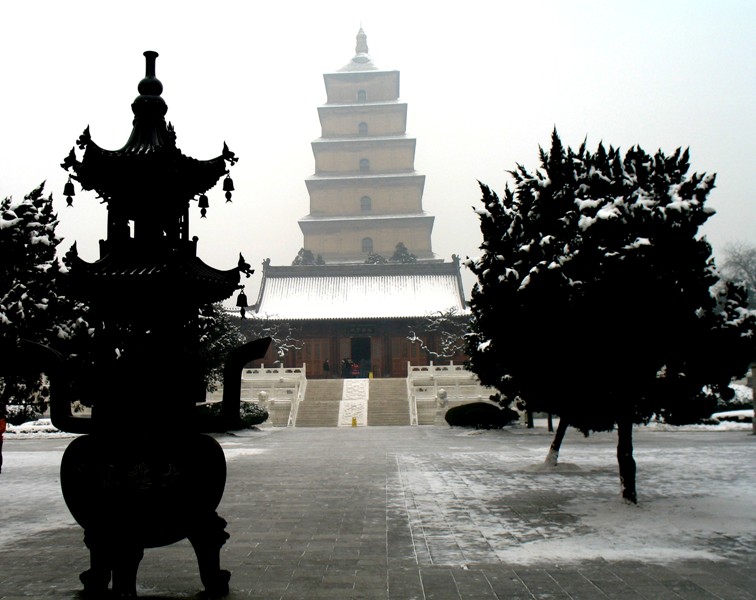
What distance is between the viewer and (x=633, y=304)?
9172mm

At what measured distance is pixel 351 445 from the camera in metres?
19.9

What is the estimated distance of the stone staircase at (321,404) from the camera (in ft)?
100

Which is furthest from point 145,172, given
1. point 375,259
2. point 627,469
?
point 375,259

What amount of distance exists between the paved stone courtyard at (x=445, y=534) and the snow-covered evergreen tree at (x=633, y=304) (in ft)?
4.54

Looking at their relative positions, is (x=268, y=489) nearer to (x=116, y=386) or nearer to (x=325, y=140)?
(x=116, y=386)

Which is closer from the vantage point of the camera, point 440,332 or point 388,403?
point 388,403

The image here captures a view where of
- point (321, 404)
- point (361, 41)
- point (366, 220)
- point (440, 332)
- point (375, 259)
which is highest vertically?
point (361, 41)

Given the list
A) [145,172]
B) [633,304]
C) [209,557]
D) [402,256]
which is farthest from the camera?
[402,256]

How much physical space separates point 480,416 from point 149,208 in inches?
781

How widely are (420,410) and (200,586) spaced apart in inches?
1005

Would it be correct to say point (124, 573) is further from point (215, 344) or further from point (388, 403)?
point (388, 403)

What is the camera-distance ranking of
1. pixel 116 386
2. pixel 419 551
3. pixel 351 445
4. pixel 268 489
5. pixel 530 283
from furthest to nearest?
pixel 351 445, pixel 268 489, pixel 530 283, pixel 419 551, pixel 116 386

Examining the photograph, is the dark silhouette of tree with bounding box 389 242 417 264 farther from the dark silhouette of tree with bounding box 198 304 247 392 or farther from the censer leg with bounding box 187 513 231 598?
the censer leg with bounding box 187 513 231 598

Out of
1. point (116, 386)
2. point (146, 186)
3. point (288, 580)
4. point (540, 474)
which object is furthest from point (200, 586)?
point (540, 474)
